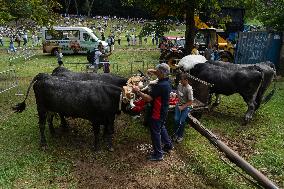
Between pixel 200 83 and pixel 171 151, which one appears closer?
pixel 171 151

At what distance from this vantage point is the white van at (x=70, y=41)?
29281 millimetres

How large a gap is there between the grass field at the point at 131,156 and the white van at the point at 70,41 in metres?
16.1

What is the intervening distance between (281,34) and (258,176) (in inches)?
624

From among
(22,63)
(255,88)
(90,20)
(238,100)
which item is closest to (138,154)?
(255,88)

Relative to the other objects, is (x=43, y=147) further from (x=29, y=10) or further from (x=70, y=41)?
(x=70, y=41)

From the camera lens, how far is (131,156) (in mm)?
9609

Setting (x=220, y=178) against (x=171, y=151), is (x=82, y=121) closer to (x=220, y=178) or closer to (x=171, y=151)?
(x=171, y=151)

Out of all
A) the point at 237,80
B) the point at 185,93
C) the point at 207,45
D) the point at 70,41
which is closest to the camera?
the point at 185,93

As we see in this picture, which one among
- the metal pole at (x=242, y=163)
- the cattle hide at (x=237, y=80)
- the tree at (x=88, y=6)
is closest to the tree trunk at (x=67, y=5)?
the tree at (x=88, y=6)

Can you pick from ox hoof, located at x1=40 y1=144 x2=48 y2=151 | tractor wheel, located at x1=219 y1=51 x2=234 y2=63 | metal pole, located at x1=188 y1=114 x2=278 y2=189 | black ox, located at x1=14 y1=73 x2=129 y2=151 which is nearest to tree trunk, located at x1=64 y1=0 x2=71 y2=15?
tractor wheel, located at x1=219 y1=51 x2=234 y2=63

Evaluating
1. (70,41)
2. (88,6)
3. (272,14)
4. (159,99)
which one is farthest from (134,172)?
(88,6)

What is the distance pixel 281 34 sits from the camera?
2152cm

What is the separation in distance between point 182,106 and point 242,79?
3.58 meters

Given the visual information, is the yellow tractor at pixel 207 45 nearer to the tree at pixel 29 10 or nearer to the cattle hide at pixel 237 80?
the tree at pixel 29 10
